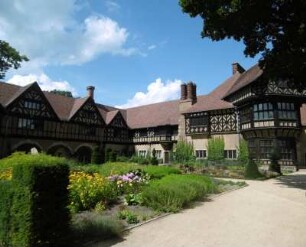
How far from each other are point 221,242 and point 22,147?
3139 centimetres

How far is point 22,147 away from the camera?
34.0 meters

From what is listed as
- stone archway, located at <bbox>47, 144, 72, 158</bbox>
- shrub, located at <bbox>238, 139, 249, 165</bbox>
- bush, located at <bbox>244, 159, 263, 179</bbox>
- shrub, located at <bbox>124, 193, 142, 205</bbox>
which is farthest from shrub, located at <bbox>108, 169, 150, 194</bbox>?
stone archway, located at <bbox>47, 144, 72, 158</bbox>

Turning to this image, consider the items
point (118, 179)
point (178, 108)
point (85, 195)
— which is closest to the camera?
point (85, 195)

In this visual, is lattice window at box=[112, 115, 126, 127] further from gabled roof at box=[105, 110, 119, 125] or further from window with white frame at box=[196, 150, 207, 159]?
window with white frame at box=[196, 150, 207, 159]

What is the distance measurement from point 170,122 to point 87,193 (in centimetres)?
3172

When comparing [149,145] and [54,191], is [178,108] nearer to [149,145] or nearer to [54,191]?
[149,145]

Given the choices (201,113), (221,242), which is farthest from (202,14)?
(201,113)

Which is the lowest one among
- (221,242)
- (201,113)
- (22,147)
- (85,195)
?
(221,242)

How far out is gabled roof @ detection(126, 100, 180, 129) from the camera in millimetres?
42375

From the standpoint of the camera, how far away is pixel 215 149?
3478cm

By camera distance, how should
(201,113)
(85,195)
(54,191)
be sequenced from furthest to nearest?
(201,113) < (85,195) < (54,191)

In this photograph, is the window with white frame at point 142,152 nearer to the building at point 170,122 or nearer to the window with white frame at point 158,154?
the building at point 170,122

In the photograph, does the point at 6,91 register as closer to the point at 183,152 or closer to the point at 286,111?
the point at 183,152

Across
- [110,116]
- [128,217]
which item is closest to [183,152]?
[110,116]
